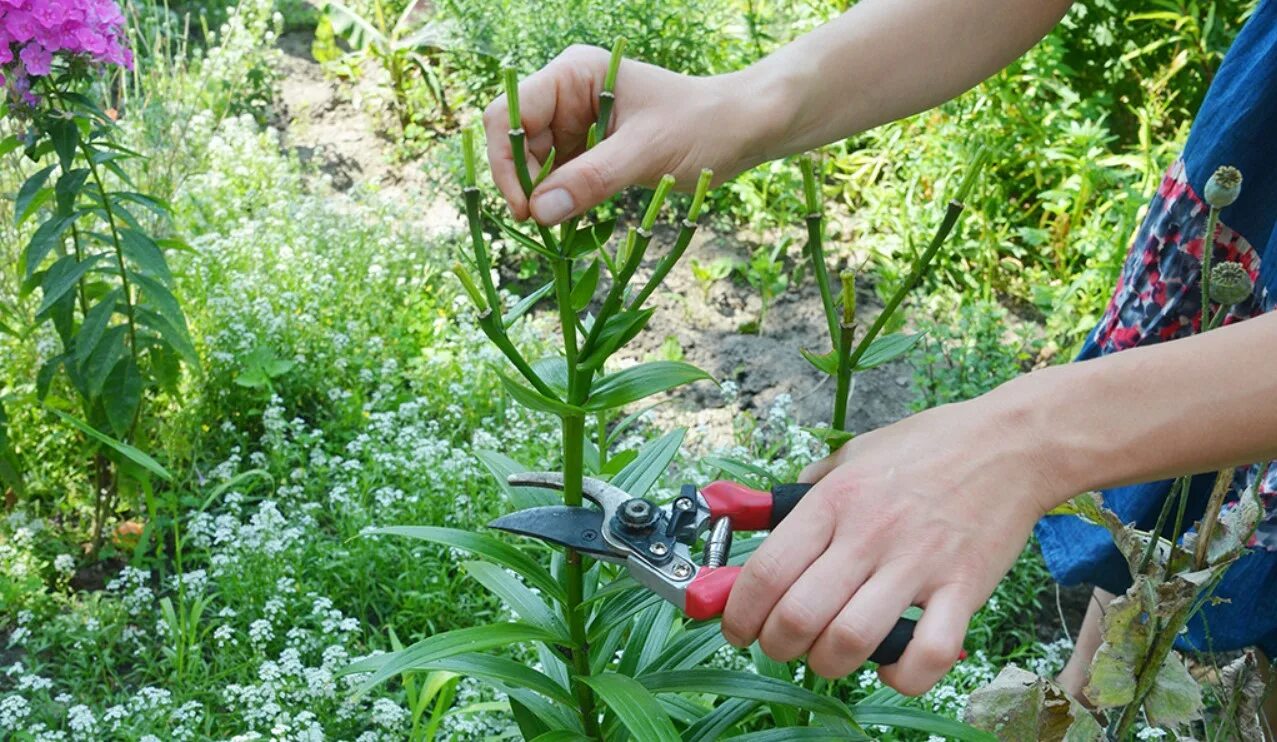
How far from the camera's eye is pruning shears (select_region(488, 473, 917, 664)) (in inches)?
52.7

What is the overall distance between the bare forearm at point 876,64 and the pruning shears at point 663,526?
534mm

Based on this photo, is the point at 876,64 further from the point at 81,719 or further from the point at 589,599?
the point at 81,719

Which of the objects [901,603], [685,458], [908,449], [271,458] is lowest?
[685,458]

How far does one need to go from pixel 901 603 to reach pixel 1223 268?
1.61 ft

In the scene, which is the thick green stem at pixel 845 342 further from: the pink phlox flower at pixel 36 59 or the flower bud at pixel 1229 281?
the pink phlox flower at pixel 36 59

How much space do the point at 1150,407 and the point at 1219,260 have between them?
0.98 m

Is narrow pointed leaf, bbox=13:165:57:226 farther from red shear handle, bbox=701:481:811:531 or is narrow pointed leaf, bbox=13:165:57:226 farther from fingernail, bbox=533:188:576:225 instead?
red shear handle, bbox=701:481:811:531

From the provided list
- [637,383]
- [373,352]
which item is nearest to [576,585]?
[637,383]

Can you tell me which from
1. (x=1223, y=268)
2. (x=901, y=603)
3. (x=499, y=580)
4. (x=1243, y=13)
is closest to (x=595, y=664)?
(x=499, y=580)

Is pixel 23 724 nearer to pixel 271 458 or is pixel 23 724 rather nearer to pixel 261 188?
pixel 271 458

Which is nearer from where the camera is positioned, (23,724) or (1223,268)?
(1223,268)

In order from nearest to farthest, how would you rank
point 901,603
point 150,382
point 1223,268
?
point 901,603 < point 1223,268 < point 150,382

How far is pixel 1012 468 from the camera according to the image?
113cm

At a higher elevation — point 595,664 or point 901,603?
point 901,603
